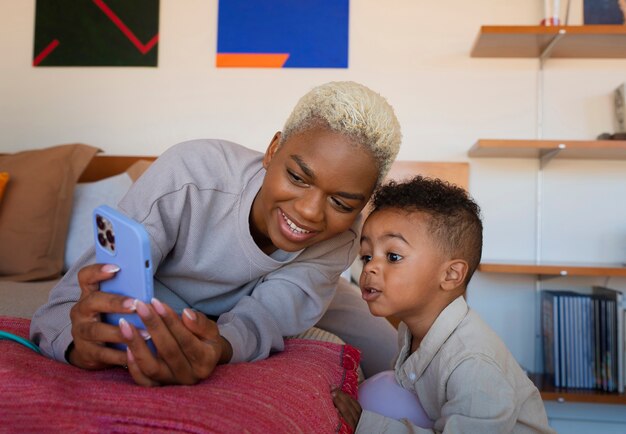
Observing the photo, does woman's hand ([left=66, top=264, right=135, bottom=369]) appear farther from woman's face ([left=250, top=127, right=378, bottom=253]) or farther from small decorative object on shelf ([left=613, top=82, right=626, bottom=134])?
small decorative object on shelf ([left=613, top=82, right=626, bottom=134])

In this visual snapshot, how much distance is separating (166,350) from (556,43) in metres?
1.91

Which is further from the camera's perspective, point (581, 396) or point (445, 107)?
point (445, 107)

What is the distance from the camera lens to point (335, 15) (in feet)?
7.50

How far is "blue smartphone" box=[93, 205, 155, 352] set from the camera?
2.10ft

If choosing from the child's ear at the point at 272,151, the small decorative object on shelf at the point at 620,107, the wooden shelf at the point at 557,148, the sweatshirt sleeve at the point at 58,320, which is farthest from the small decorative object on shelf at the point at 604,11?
the sweatshirt sleeve at the point at 58,320

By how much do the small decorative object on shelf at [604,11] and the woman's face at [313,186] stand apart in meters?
1.65

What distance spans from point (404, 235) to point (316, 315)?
0.22m

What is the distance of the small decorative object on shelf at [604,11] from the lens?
7.12ft

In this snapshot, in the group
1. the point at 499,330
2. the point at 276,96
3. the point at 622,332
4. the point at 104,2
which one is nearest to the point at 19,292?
the point at 276,96

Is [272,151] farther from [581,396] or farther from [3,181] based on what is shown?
[581,396]

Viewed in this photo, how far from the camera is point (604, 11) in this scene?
2.18 metres

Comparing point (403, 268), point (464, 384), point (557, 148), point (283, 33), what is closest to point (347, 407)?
point (464, 384)

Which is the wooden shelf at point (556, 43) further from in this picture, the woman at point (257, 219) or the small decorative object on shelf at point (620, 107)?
the woman at point (257, 219)

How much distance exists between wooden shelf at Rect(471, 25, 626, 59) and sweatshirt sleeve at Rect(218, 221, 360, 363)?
117 centimetres
